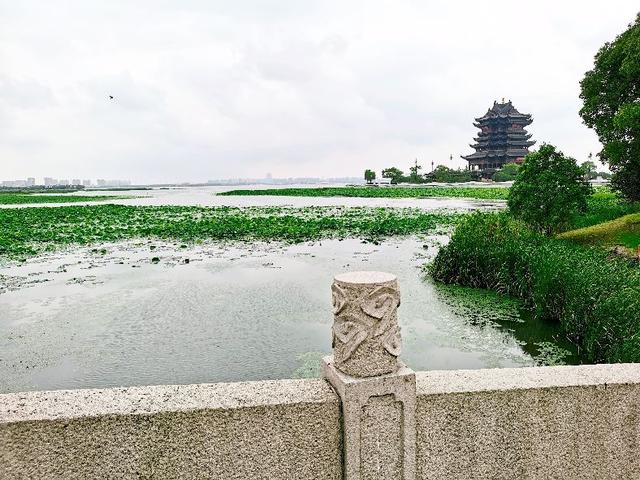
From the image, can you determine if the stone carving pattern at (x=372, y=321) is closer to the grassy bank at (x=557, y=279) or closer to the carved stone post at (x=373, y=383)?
the carved stone post at (x=373, y=383)

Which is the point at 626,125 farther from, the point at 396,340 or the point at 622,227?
the point at 396,340

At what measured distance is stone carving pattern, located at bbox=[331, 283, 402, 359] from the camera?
1980mm

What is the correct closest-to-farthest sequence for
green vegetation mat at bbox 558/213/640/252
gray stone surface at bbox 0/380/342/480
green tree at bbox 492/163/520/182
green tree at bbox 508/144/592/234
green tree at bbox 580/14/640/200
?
gray stone surface at bbox 0/380/342/480 → green tree at bbox 580/14/640/200 → green vegetation mat at bbox 558/213/640/252 → green tree at bbox 508/144/592/234 → green tree at bbox 492/163/520/182

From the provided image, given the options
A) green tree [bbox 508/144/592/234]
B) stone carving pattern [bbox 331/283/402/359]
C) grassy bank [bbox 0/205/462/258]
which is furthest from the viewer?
grassy bank [bbox 0/205/462/258]

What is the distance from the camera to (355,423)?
201 cm

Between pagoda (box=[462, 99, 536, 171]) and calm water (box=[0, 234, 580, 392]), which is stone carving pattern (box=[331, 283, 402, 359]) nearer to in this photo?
calm water (box=[0, 234, 580, 392])

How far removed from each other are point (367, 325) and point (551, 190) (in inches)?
450

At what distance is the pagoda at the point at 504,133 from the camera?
198ft

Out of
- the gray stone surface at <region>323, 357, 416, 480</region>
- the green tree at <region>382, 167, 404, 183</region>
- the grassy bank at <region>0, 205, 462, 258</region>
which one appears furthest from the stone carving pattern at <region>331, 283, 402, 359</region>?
the green tree at <region>382, 167, 404, 183</region>

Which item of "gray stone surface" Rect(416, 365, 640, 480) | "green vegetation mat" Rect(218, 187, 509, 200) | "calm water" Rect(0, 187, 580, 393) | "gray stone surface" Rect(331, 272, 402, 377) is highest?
"gray stone surface" Rect(331, 272, 402, 377)

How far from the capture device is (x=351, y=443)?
6.61 feet

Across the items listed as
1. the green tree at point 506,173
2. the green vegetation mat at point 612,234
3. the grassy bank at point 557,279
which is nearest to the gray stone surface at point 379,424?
the grassy bank at point 557,279

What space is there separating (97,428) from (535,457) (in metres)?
1.86

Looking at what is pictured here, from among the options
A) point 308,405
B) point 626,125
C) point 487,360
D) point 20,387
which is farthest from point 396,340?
point 626,125
